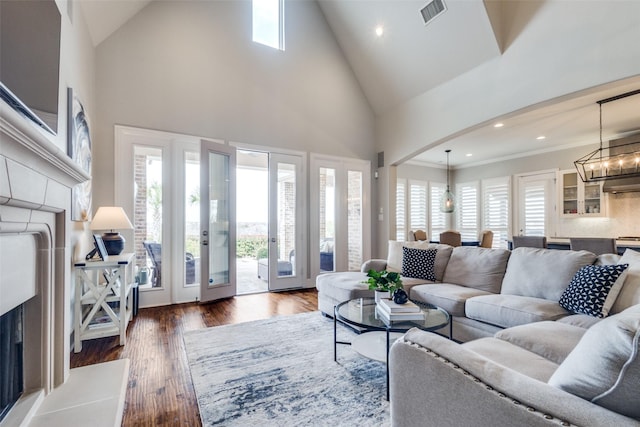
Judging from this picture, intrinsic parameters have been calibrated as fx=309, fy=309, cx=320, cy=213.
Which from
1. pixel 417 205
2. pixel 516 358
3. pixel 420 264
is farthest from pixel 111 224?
pixel 417 205

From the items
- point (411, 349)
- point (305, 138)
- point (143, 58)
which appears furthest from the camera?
point (305, 138)

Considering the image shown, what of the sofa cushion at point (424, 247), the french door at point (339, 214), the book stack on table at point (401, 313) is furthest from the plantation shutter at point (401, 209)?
the book stack on table at point (401, 313)

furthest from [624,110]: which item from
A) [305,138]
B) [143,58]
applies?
[143,58]

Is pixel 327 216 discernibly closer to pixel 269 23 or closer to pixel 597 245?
pixel 269 23

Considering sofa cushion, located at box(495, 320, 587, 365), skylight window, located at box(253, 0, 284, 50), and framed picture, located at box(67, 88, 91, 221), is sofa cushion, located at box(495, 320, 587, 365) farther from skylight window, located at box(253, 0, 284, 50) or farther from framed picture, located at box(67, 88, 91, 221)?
skylight window, located at box(253, 0, 284, 50)

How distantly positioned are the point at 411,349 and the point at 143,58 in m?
4.71

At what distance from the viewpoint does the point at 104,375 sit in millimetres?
2189

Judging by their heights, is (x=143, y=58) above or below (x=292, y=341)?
above

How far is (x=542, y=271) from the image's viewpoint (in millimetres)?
2672

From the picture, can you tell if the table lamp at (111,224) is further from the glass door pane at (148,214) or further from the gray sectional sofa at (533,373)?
the gray sectional sofa at (533,373)

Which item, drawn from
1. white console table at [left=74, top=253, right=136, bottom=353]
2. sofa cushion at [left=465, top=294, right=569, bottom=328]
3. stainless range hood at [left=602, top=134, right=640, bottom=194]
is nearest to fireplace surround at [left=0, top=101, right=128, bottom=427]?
white console table at [left=74, top=253, right=136, bottom=353]

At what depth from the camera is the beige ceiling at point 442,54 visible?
3729 mm

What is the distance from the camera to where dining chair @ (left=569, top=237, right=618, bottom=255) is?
355 centimetres

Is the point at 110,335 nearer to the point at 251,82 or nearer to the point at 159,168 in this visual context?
the point at 159,168
